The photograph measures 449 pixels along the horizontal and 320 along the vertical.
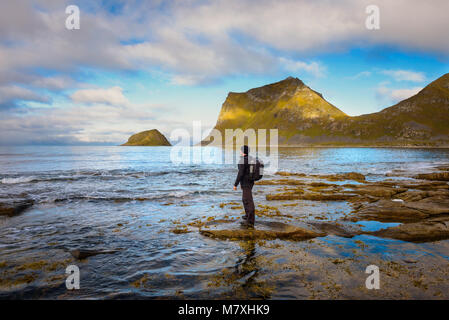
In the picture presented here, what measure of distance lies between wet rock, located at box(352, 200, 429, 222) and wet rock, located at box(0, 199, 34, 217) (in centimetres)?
2048

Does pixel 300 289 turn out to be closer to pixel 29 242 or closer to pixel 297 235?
pixel 297 235

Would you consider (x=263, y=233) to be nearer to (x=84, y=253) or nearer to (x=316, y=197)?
(x=84, y=253)

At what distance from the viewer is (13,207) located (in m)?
16.2

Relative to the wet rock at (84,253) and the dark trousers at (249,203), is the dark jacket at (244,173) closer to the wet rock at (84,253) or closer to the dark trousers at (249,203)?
the dark trousers at (249,203)

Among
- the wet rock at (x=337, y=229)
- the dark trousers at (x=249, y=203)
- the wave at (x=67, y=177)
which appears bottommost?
the wet rock at (x=337, y=229)

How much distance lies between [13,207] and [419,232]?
22.7 meters

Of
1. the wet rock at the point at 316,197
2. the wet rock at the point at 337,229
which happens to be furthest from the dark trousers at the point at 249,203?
the wet rock at the point at 316,197

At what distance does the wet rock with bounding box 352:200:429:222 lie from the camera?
1363 centimetres

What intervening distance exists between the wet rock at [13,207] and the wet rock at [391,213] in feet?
67.2

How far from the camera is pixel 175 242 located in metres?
10.8

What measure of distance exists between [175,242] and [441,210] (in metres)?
14.6

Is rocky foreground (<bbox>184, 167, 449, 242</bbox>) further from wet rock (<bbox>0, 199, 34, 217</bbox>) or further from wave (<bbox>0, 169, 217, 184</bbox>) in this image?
wave (<bbox>0, 169, 217, 184</bbox>)

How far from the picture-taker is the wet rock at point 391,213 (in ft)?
44.7
